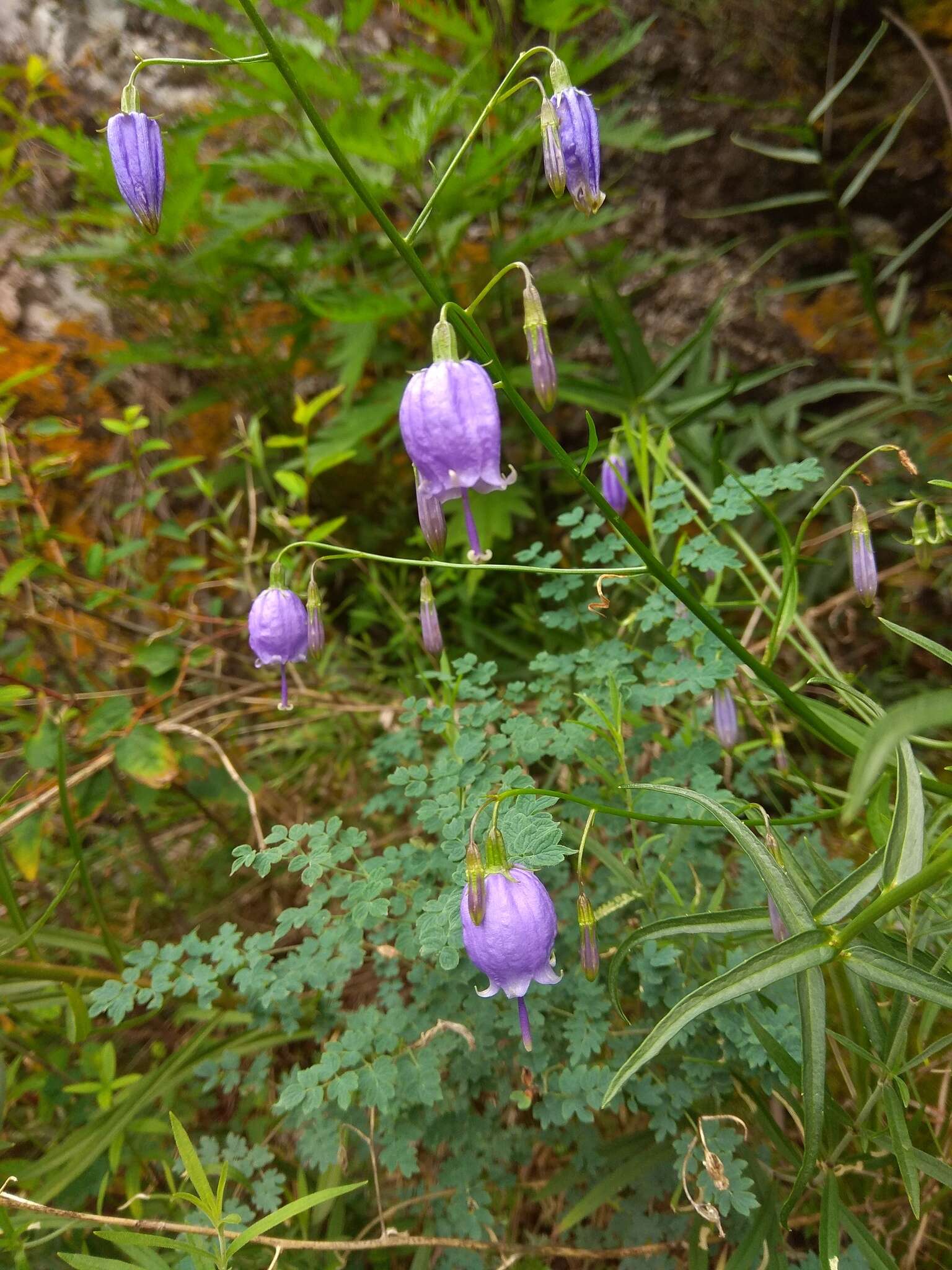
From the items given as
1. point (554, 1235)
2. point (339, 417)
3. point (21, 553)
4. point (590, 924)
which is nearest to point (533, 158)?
point (339, 417)

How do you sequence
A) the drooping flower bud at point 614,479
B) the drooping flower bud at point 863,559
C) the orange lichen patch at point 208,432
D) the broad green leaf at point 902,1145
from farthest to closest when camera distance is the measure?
the orange lichen patch at point 208,432, the drooping flower bud at point 614,479, the drooping flower bud at point 863,559, the broad green leaf at point 902,1145

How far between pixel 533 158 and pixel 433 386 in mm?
2322

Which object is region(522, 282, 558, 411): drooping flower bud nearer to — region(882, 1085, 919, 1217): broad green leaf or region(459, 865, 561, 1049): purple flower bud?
region(459, 865, 561, 1049): purple flower bud

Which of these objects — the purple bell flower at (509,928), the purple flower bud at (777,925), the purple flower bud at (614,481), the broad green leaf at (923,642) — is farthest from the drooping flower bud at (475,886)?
the purple flower bud at (614,481)

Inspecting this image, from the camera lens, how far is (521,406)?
46.4 inches

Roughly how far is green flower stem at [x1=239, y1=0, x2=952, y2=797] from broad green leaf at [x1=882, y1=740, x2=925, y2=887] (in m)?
0.30

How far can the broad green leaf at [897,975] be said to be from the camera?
0.96m

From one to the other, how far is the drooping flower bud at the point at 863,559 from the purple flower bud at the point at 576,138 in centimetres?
75

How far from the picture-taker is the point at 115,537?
323 cm

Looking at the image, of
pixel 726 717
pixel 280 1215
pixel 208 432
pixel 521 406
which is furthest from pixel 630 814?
pixel 208 432

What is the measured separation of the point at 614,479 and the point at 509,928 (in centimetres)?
117

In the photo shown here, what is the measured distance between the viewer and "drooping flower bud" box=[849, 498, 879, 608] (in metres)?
1.50

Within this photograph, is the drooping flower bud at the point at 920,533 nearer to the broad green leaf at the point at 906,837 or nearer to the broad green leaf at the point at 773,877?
the broad green leaf at the point at 906,837

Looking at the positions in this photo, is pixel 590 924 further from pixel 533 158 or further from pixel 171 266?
pixel 533 158
